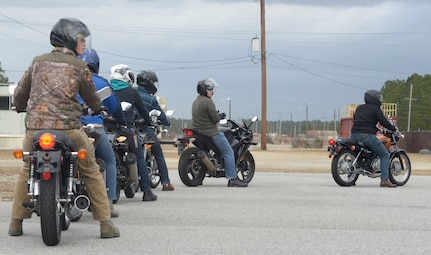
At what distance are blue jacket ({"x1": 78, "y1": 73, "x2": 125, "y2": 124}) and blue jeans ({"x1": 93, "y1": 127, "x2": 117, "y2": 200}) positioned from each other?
0.13 m

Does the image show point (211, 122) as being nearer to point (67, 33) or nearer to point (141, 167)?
point (141, 167)

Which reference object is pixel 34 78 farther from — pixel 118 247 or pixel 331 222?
pixel 331 222

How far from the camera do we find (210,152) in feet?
47.1

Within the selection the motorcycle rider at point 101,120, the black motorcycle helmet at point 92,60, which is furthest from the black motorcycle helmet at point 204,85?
the black motorcycle helmet at point 92,60

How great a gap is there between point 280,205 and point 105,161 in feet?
9.09

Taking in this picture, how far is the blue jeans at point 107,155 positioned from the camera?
27.9 ft

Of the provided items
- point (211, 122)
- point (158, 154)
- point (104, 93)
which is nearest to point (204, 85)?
point (211, 122)

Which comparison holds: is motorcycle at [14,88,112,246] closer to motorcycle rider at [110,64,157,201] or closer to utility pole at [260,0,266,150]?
motorcycle rider at [110,64,157,201]

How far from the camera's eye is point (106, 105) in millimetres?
8727

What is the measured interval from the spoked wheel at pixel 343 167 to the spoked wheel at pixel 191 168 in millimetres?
2294

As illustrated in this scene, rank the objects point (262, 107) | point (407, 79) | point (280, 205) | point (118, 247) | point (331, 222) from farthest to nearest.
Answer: point (407, 79), point (262, 107), point (280, 205), point (331, 222), point (118, 247)

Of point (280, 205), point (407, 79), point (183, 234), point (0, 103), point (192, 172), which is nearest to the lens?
point (183, 234)

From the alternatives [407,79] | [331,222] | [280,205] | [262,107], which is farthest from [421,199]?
[407,79]

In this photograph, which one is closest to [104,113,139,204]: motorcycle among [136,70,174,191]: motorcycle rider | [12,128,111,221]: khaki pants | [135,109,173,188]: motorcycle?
[135,109,173,188]: motorcycle
